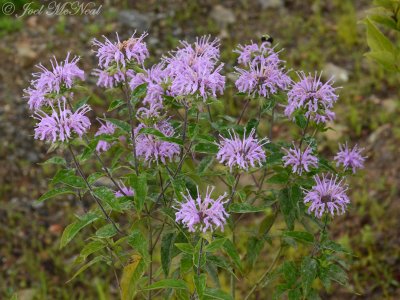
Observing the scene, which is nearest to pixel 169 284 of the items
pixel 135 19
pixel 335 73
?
pixel 335 73

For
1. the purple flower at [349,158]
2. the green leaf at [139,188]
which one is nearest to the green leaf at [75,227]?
the green leaf at [139,188]

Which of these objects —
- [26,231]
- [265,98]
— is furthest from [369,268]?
[26,231]

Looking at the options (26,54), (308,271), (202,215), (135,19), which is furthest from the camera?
(135,19)

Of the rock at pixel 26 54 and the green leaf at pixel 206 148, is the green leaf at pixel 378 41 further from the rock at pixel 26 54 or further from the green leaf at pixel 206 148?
the rock at pixel 26 54

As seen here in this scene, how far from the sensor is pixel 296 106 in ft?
6.37

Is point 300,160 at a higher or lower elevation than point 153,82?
lower

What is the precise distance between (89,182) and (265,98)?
0.65 meters

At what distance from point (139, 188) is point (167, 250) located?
257 mm

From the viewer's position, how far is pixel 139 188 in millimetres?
1749

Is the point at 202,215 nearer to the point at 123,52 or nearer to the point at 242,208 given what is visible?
the point at 242,208

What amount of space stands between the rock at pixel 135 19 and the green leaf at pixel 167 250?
3317mm

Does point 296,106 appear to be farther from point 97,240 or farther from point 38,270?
point 38,270

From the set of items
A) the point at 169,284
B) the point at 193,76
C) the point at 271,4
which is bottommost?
the point at 271,4

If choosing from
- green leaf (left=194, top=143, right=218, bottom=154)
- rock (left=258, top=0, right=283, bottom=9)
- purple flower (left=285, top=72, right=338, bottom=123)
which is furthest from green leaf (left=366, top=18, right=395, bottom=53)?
rock (left=258, top=0, right=283, bottom=9)
